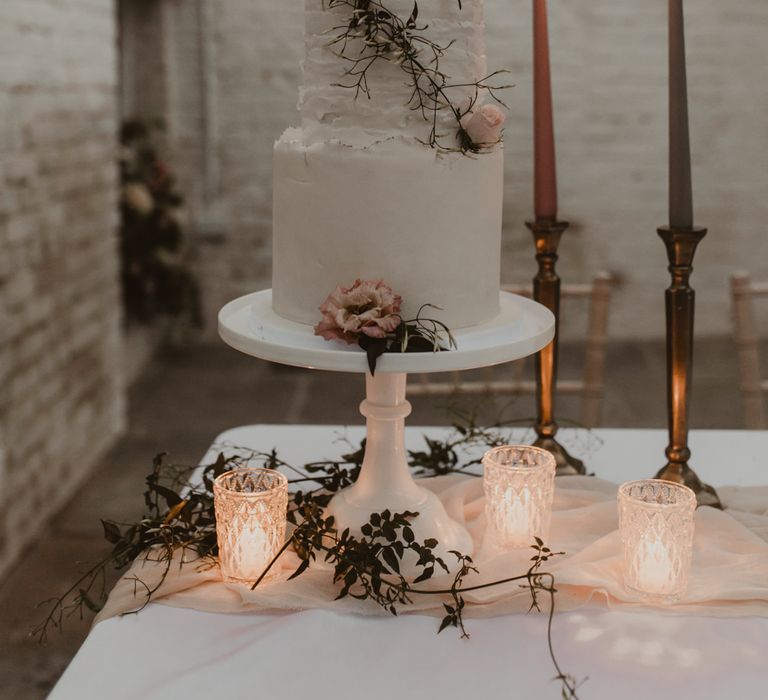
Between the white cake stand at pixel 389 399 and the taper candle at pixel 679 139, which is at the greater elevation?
the taper candle at pixel 679 139

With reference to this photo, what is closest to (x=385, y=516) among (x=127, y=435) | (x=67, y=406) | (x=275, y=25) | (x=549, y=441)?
(x=549, y=441)

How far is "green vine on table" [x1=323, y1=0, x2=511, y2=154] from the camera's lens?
A: 967mm

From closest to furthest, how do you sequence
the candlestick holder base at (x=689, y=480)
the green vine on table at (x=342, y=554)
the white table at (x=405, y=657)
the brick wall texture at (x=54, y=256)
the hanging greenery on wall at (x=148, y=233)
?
the white table at (x=405, y=657) < the green vine on table at (x=342, y=554) < the candlestick holder base at (x=689, y=480) < the brick wall texture at (x=54, y=256) < the hanging greenery on wall at (x=148, y=233)

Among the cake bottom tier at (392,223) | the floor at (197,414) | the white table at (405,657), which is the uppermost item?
the cake bottom tier at (392,223)

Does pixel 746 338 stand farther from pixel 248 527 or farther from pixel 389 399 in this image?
pixel 248 527

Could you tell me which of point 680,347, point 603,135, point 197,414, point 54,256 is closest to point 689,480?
point 680,347

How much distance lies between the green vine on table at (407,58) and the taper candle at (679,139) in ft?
0.86

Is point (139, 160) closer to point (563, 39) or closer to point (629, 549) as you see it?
point (563, 39)

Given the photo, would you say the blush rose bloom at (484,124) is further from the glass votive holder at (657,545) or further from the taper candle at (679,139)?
the glass votive holder at (657,545)

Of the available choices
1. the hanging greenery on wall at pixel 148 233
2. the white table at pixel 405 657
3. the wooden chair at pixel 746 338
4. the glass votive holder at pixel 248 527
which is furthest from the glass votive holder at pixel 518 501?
the hanging greenery on wall at pixel 148 233

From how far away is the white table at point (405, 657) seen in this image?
85 centimetres

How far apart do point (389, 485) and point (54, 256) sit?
2018mm

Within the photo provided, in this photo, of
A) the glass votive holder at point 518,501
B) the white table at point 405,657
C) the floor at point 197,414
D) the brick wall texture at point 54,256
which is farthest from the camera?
the brick wall texture at point 54,256

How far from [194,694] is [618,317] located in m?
4.17
